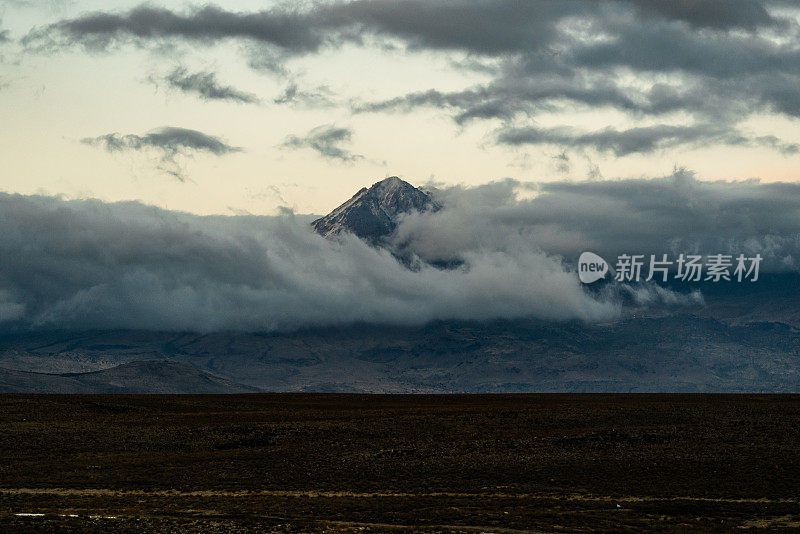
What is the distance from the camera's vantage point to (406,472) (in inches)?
2758

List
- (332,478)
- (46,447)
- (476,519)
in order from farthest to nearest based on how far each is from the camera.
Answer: (46,447) → (332,478) → (476,519)

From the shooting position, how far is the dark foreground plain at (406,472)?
5081cm

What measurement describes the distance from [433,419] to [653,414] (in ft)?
96.0

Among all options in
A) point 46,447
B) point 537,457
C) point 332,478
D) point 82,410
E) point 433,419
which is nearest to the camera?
point 332,478

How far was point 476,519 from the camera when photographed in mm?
50656

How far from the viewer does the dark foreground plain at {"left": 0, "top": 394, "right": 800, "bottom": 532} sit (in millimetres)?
50812

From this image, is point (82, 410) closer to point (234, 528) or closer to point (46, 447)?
point (46, 447)

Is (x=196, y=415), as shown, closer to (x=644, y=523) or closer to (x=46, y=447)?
(x=46, y=447)

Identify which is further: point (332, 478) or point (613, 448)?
point (613, 448)

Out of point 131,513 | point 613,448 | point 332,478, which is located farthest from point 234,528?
point 613,448

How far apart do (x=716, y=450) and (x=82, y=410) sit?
87.6 m

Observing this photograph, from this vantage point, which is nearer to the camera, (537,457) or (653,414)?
(537,457)

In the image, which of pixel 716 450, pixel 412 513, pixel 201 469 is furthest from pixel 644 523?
pixel 201 469

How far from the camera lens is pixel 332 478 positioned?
224ft
